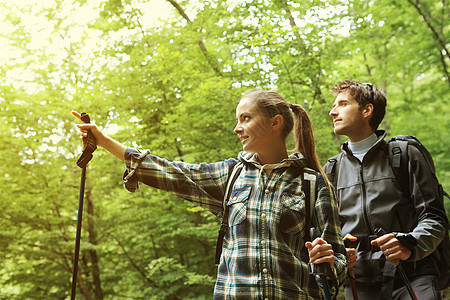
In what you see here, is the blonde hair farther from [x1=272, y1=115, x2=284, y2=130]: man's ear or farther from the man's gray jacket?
the man's gray jacket

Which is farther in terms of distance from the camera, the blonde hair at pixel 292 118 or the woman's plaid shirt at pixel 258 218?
the blonde hair at pixel 292 118

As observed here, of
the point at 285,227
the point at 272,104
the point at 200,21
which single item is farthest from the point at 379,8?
the point at 285,227

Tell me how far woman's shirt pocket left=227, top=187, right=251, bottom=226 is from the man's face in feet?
3.66

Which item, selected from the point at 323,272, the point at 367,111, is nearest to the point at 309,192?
the point at 323,272

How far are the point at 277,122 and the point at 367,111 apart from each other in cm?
101

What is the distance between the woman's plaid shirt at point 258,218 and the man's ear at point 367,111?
1.00m

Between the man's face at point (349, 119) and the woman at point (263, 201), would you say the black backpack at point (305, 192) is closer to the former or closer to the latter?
the woman at point (263, 201)

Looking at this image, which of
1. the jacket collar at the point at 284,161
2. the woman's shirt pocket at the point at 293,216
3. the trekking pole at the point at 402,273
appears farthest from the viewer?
the trekking pole at the point at 402,273

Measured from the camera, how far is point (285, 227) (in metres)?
1.80

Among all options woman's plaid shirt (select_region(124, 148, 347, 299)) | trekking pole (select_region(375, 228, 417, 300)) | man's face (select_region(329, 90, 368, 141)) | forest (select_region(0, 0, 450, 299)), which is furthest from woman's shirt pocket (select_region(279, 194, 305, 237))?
forest (select_region(0, 0, 450, 299))

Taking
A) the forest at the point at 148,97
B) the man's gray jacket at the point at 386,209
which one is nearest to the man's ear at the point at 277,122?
the man's gray jacket at the point at 386,209

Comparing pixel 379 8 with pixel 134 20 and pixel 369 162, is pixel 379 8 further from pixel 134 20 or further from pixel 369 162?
pixel 369 162

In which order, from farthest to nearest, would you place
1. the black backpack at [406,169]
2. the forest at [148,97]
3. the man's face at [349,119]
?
the forest at [148,97] → the man's face at [349,119] → the black backpack at [406,169]

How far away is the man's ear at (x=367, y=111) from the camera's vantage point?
278cm
